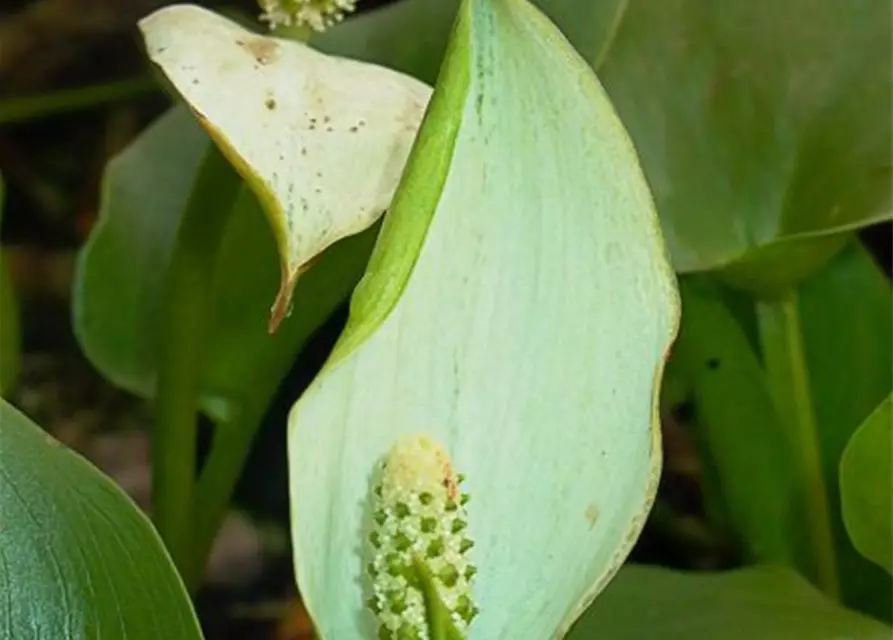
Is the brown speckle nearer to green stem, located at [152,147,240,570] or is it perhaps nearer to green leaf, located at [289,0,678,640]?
green leaf, located at [289,0,678,640]

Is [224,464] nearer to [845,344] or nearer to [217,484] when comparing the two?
[217,484]

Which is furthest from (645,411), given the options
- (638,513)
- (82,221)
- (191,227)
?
(82,221)

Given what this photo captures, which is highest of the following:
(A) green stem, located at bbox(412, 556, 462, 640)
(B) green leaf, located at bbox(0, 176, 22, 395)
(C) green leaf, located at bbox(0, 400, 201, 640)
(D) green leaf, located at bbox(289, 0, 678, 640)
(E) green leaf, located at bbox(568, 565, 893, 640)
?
(D) green leaf, located at bbox(289, 0, 678, 640)

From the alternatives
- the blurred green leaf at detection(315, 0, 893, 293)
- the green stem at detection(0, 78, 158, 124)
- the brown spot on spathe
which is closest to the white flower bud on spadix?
the brown spot on spathe

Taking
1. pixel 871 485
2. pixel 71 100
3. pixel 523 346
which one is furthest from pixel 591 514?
pixel 71 100

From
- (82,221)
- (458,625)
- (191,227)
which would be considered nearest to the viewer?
(458,625)

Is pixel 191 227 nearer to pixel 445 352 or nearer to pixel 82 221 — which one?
pixel 445 352
